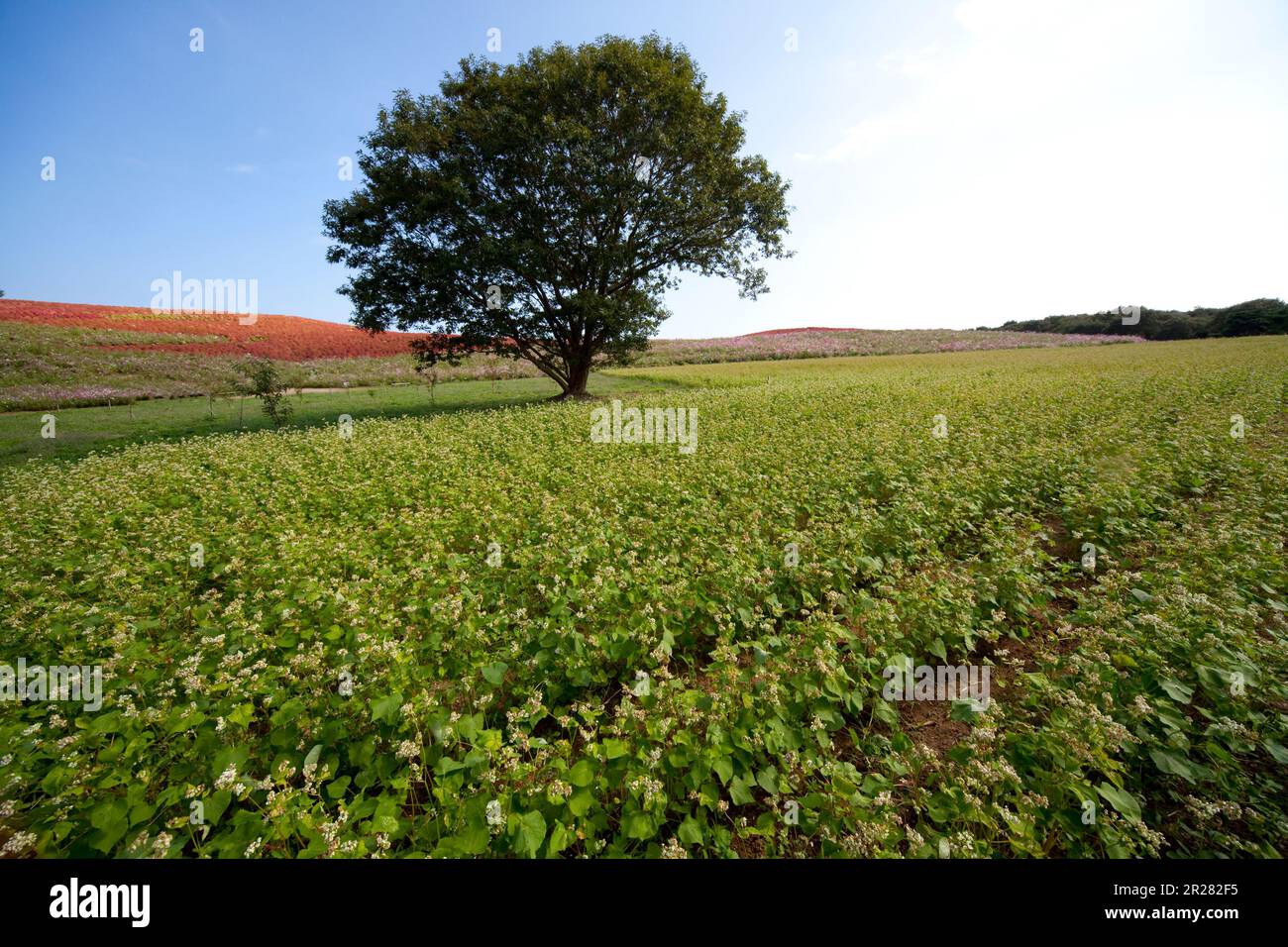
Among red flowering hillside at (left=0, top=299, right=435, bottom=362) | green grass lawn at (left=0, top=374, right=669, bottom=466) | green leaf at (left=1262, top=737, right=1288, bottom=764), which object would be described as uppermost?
red flowering hillside at (left=0, top=299, right=435, bottom=362)

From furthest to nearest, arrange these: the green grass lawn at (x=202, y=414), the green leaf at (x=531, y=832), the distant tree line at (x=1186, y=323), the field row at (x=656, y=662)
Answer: the distant tree line at (x=1186, y=323) → the green grass lawn at (x=202, y=414) → the field row at (x=656, y=662) → the green leaf at (x=531, y=832)

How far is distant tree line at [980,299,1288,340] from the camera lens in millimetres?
68250

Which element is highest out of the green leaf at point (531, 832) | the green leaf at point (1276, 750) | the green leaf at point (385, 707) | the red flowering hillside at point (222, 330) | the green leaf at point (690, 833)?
the red flowering hillside at point (222, 330)

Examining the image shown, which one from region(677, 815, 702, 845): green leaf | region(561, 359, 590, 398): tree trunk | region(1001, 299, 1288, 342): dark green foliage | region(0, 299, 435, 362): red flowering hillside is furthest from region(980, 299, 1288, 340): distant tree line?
region(0, 299, 435, 362): red flowering hillside

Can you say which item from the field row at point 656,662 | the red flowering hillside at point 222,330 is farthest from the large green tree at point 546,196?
the red flowering hillside at point 222,330

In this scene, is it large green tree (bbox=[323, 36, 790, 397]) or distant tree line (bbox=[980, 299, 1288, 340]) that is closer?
large green tree (bbox=[323, 36, 790, 397])

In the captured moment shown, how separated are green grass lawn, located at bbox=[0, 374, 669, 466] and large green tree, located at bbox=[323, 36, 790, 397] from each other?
4.02 meters

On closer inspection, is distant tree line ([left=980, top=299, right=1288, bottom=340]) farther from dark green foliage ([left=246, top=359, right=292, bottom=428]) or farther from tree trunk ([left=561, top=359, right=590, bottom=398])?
dark green foliage ([left=246, top=359, right=292, bottom=428])

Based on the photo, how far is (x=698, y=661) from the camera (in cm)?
523

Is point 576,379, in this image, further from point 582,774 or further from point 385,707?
point 582,774

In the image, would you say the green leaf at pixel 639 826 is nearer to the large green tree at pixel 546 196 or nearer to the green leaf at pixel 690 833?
the green leaf at pixel 690 833

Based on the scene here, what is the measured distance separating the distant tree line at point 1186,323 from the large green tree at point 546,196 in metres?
90.7

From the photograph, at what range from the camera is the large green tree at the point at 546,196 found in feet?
74.8
